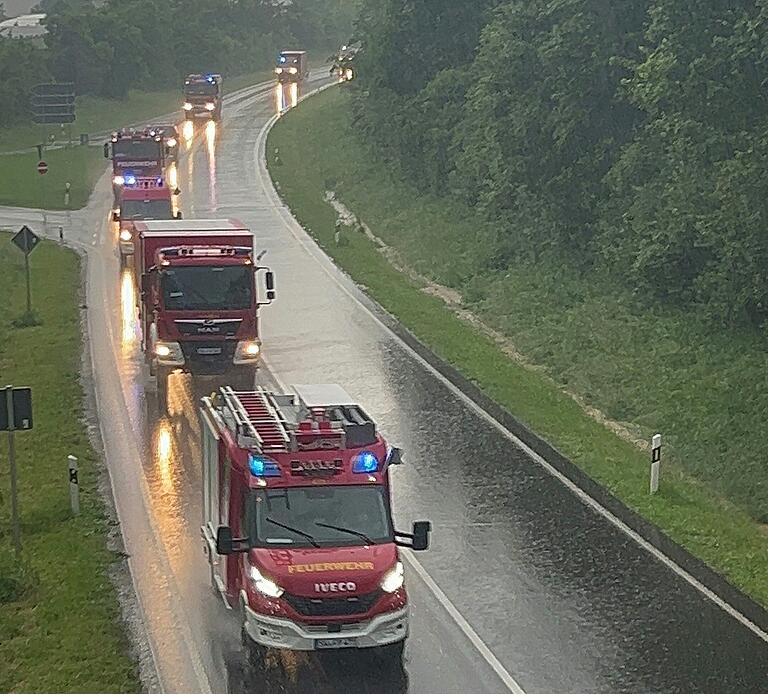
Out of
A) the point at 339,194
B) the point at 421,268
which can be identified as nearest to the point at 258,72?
the point at 339,194

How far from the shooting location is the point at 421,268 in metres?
41.7

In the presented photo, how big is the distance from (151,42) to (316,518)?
3713 inches

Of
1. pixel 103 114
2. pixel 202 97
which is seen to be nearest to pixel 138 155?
pixel 202 97

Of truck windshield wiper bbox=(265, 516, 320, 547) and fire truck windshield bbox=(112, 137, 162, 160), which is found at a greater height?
fire truck windshield bbox=(112, 137, 162, 160)

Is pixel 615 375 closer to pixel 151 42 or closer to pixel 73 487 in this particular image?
pixel 73 487

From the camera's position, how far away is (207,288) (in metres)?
26.1

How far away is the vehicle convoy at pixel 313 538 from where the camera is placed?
13273mm

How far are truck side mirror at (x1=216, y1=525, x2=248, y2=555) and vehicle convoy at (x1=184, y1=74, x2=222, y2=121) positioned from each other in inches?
2739

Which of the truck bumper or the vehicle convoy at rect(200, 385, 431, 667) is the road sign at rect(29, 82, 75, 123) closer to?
the vehicle convoy at rect(200, 385, 431, 667)

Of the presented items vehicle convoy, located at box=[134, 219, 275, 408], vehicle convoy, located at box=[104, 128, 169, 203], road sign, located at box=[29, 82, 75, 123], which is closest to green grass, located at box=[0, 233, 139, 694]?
vehicle convoy, located at box=[134, 219, 275, 408]

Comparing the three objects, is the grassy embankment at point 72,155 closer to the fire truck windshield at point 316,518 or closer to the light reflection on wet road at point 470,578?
the light reflection on wet road at point 470,578

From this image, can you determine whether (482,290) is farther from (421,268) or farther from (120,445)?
(120,445)

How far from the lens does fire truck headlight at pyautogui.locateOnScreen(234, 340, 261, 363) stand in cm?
2636

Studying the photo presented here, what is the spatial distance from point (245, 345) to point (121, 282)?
1311 cm
